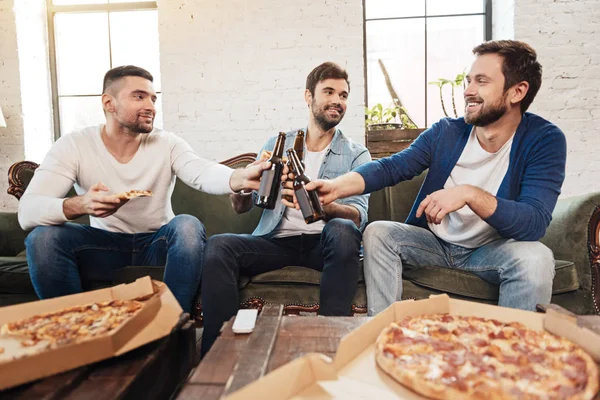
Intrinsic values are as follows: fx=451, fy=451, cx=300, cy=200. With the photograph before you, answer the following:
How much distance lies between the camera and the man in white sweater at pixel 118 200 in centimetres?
171

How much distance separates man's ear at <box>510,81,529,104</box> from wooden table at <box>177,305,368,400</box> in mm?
1188

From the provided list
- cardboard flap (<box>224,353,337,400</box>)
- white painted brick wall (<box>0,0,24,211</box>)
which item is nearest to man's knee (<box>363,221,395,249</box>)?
cardboard flap (<box>224,353,337,400</box>)

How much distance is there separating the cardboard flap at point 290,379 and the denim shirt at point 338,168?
4.49 feet

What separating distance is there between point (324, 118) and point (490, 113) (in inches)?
29.7

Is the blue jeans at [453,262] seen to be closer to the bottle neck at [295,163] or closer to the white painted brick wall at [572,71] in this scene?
the bottle neck at [295,163]

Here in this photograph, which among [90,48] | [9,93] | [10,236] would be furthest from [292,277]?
[90,48]

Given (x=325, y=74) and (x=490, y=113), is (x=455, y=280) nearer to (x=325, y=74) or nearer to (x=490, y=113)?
(x=490, y=113)

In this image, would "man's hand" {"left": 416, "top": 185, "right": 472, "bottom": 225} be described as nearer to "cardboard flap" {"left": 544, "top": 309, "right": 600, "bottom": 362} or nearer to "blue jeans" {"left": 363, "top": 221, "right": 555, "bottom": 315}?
"blue jeans" {"left": 363, "top": 221, "right": 555, "bottom": 315}

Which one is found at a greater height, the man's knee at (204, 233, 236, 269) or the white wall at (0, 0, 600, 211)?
the white wall at (0, 0, 600, 211)

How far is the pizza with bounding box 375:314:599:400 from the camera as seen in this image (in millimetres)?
640

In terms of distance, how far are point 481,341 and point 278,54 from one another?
9.19 ft

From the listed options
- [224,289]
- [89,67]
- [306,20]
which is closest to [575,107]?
[306,20]

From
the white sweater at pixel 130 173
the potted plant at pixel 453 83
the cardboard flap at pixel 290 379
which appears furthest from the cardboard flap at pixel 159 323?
the potted plant at pixel 453 83

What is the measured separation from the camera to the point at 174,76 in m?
3.32
